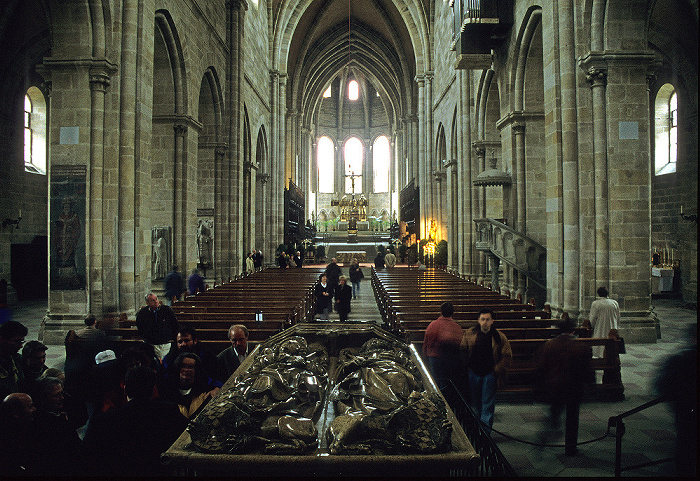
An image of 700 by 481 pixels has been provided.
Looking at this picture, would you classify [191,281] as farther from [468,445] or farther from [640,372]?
[468,445]

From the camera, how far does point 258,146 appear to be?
24.3 meters

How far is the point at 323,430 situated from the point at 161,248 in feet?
36.7

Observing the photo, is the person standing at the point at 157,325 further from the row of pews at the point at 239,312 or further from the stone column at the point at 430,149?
the stone column at the point at 430,149

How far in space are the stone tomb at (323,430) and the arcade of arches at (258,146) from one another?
6.86 m

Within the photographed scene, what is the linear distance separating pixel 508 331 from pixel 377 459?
189 inches

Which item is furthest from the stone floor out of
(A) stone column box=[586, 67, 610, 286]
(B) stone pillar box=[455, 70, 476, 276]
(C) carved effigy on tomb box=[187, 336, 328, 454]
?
(B) stone pillar box=[455, 70, 476, 276]

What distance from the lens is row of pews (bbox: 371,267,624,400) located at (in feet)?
18.8

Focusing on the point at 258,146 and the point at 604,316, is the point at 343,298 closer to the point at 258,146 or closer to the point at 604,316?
the point at 604,316

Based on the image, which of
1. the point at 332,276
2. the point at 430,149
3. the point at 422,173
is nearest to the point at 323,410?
the point at 332,276

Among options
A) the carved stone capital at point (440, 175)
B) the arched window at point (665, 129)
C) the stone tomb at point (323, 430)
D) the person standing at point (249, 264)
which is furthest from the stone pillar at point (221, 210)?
the arched window at point (665, 129)

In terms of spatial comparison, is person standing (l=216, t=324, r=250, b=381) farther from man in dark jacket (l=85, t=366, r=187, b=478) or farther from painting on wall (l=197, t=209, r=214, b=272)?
painting on wall (l=197, t=209, r=214, b=272)

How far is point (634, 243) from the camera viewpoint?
28.2ft

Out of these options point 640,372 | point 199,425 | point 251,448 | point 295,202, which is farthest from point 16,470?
point 295,202

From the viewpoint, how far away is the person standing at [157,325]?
18.9ft
